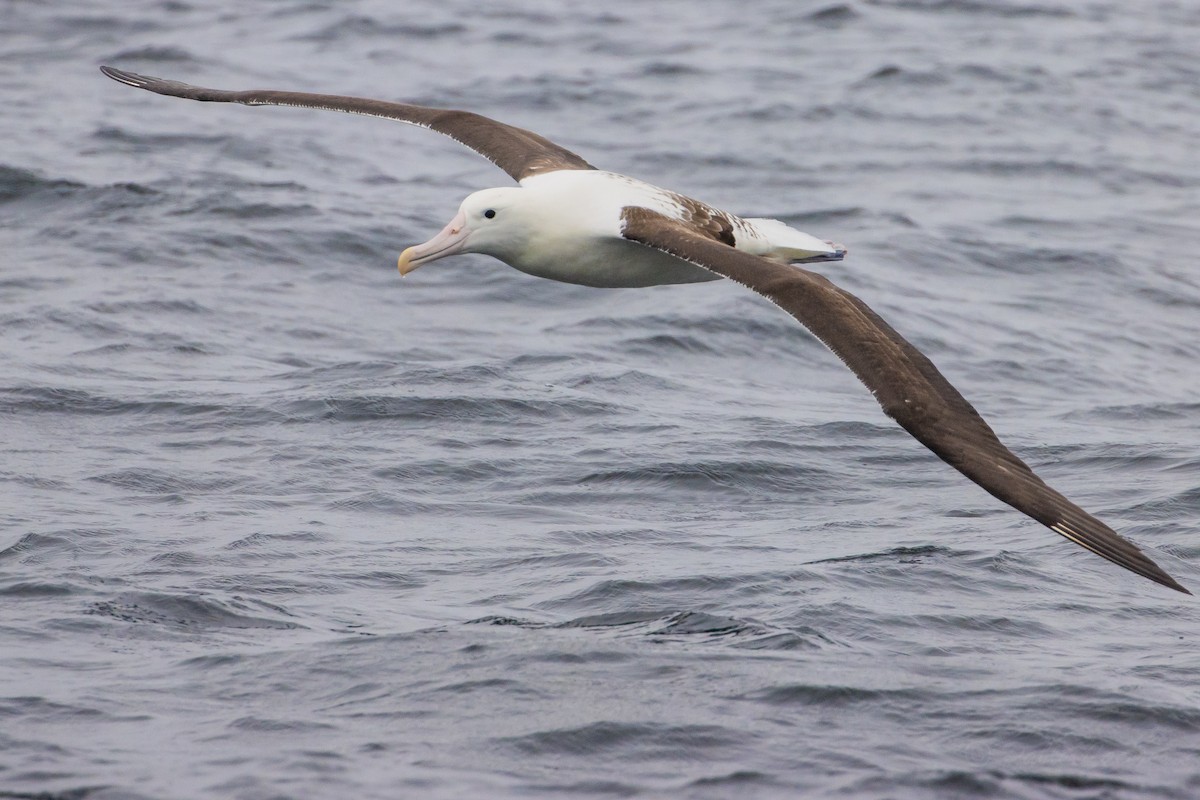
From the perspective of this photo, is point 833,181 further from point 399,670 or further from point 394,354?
point 399,670

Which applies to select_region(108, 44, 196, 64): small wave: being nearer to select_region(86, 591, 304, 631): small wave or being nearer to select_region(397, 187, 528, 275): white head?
select_region(397, 187, 528, 275): white head

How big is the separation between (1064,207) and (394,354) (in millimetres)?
7705

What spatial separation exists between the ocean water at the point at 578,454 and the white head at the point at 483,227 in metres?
1.48

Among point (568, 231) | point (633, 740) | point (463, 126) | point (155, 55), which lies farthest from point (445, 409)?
point (155, 55)

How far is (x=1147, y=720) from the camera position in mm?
7543

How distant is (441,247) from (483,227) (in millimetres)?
261

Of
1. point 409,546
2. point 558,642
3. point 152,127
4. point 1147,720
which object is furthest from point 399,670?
point 152,127

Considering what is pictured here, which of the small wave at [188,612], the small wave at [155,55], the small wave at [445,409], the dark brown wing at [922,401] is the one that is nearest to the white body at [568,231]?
the dark brown wing at [922,401]

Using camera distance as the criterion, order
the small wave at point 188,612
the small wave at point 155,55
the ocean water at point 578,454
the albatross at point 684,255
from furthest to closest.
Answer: the small wave at point 155,55, the small wave at point 188,612, the albatross at point 684,255, the ocean water at point 578,454

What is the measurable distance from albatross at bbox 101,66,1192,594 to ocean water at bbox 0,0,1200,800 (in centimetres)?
93

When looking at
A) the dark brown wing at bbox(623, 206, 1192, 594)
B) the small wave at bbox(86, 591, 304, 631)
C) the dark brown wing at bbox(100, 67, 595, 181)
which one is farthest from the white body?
the small wave at bbox(86, 591, 304, 631)

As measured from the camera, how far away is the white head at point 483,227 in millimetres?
9664

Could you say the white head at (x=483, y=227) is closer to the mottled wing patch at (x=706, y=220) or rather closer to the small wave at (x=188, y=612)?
the mottled wing patch at (x=706, y=220)

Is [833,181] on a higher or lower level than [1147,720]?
higher
